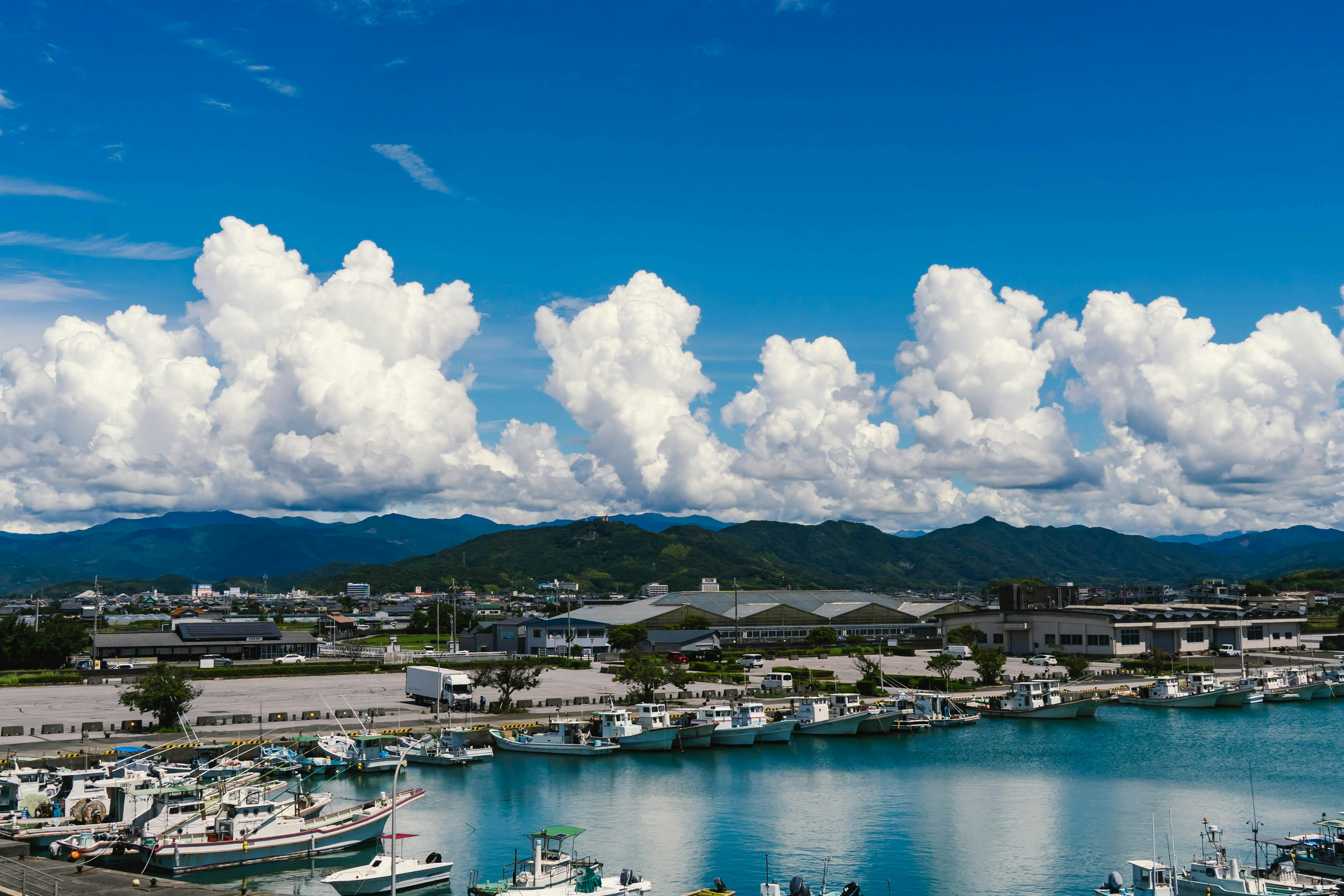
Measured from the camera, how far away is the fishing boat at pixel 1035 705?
8025cm

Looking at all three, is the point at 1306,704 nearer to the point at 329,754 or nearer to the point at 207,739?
the point at 329,754

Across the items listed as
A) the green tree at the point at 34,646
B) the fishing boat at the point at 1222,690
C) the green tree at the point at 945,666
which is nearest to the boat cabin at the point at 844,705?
the green tree at the point at 945,666

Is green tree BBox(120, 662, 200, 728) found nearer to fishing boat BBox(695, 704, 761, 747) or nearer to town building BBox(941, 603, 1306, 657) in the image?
fishing boat BBox(695, 704, 761, 747)

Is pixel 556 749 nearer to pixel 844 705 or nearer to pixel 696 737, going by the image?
pixel 696 737

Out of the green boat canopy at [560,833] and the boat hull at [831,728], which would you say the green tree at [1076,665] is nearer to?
the boat hull at [831,728]

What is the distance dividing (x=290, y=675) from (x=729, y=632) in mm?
58061

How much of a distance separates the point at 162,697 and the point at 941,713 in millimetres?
53913

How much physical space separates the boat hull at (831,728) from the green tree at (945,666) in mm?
20219

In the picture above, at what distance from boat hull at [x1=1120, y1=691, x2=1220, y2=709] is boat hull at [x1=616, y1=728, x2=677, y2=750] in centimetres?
4709

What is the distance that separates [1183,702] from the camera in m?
88.1

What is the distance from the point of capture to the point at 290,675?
9931 centimetres

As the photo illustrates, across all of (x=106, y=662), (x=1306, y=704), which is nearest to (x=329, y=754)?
(x=106, y=662)

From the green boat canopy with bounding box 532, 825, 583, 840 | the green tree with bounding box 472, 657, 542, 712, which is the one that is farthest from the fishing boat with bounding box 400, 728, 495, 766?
the green boat canopy with bounding box 532, 825, 583, 840

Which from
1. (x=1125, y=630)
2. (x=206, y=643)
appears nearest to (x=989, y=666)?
(x=1125, y=630)
